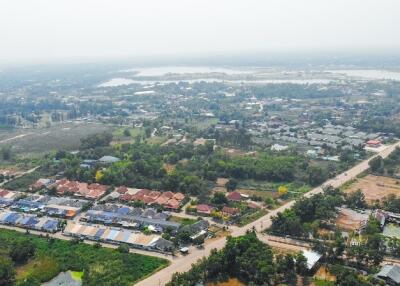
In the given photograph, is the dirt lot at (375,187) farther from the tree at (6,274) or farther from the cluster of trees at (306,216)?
the tree at (6,274)

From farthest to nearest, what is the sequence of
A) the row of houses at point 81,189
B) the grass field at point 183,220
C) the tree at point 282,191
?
the row of houses at point 81,189
the tree at point 282,191
the grass field at point 183,220

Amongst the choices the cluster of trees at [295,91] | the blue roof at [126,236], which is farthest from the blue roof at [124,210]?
the cluster of trees at [295,91]

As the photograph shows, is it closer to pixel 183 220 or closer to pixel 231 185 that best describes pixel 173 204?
pixel 183 220

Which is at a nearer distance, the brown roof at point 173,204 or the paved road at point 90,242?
the paved road at point 90,242

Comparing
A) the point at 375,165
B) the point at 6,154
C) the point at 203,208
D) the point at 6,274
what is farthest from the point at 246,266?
the point at 6,154

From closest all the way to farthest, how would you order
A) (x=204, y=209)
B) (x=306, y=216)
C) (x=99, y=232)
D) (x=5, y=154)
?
(x=99, y=232), (x=306, y=216), (x=204, y=209), (x=5, y=154)

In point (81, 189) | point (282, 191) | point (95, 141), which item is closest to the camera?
point (282, 191)

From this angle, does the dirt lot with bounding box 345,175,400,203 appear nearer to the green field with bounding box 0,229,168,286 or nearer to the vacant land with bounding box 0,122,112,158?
the green field with bounding box 0,229,168,286

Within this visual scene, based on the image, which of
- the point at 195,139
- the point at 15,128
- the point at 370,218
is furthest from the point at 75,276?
the point at 15,128
